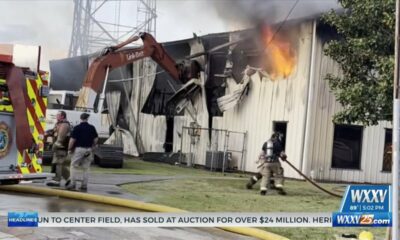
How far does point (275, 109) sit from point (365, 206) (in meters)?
11.9

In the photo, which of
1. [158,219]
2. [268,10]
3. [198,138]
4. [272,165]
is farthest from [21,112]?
[198,138]

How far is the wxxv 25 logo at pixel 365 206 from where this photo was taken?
15.2 ft

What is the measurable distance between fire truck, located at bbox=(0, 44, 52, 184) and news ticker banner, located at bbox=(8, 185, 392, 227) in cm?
340

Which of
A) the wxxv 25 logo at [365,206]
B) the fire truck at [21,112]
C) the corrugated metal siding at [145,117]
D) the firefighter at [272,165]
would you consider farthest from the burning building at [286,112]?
the wxxv 25 logo at [365,206]

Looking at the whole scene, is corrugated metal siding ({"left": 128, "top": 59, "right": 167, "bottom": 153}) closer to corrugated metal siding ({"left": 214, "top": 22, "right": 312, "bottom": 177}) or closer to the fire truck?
corrugated metal siding ({"left": 214, "top": 22, "right": 312, "bottom": 177})

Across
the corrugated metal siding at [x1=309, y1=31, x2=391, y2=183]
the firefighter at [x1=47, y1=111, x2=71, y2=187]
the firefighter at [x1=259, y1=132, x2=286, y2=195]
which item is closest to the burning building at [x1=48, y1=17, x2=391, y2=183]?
the corrugated metal siding at [x1=309, y1=31, x2=391, y2=183]

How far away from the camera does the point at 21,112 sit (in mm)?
7750

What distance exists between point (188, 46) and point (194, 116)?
8.68 feet

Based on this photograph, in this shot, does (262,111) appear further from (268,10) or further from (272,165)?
(272,165)

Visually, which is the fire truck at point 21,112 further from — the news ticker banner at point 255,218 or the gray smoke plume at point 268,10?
the gray smoke plume at point 268,10

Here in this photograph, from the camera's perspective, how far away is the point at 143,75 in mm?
22297

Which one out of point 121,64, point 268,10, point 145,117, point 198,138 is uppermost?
point 268,10

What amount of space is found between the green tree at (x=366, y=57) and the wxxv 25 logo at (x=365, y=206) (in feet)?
15.2

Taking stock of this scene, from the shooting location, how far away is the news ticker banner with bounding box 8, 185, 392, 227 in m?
4.63
